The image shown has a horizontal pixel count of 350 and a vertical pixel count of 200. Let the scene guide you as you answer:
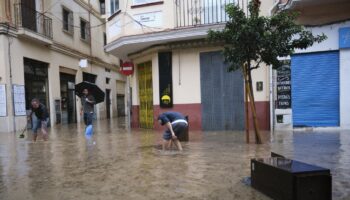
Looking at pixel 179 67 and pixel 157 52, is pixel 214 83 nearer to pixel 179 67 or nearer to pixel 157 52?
pixel 179 67

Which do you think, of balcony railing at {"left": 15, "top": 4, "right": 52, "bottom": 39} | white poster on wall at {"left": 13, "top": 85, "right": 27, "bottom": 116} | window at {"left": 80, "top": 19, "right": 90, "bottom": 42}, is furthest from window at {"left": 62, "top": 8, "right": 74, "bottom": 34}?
white poster on wall at {"left": 13, "top": 85, "right": 27, "bottom": 116}

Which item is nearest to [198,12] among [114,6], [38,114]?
[114,6]

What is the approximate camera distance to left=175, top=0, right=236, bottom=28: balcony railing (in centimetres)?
1376

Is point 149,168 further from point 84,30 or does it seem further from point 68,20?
point 84,30

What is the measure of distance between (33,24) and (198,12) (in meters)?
9.65

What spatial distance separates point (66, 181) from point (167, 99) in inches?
330

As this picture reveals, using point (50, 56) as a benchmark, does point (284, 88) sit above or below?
below

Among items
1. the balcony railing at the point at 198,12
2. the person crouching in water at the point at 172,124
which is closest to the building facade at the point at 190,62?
the balcony railing at the point at 198,12

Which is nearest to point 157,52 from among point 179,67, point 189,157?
point 179,67

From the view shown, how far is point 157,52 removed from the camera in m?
14.7

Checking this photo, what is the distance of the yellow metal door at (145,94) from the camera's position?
52.1 ft

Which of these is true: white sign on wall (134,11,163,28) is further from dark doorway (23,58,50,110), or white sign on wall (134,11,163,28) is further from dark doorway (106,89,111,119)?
dark doorway (106,89,111,119)

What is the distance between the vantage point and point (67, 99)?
23.0 meters

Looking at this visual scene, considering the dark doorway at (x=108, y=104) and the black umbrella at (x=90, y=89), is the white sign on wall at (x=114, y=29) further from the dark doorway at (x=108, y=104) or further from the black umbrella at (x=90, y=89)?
the dark doorway at (x=108, y=104)
